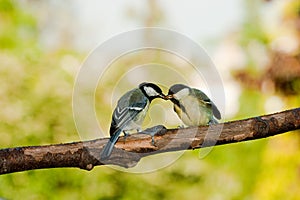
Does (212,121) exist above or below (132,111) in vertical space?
below

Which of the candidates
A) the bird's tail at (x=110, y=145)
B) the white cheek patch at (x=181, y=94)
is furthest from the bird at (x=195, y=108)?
the bird's tail at (x=110, y=145)

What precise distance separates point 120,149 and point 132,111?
9 centimetres

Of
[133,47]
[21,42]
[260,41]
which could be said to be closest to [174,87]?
[133,47]

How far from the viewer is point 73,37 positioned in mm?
4672

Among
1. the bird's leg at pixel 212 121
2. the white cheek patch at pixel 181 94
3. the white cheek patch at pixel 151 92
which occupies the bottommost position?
the bird's leg at pixel 212 121

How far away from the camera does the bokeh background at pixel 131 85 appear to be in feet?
7.37

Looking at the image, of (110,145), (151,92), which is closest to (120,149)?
→ (110,145)

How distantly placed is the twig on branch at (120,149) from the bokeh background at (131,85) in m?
0.46

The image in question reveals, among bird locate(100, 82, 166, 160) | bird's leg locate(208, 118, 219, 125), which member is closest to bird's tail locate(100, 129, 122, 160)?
bird locate(100, 82, 166, 160)

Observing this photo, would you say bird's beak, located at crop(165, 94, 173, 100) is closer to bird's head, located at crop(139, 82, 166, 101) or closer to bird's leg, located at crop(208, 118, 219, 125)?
bird's head, located at crop(139, 82, 166, 101)

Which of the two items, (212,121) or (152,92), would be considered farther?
(212,121)

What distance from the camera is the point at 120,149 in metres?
1.31

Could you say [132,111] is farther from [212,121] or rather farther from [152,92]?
[212,121]

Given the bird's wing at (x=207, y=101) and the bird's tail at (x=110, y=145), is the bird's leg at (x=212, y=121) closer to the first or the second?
the bird's wing at (x=207, y=101)
